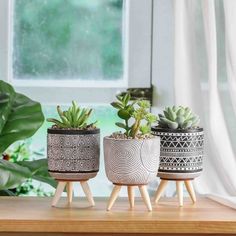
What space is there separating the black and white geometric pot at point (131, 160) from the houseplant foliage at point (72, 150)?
3 centimetres

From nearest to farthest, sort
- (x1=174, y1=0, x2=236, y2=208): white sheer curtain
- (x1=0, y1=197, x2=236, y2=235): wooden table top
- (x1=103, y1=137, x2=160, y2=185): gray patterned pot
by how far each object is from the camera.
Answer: (x1=0, y1=197, x2=236, y2=235): wooden table top → (x1=103, y1=137, x2=160, y2=185): gray patterned pot → (x1=174, y1=0, x2=236, y2=208): white sheer curtain

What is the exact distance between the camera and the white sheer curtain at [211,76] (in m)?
1.77

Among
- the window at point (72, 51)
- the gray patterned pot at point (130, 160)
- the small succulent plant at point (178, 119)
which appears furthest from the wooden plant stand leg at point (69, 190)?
the window at point (72, 51)

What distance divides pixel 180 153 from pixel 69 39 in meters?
1.00

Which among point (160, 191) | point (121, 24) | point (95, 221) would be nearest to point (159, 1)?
point (121, 24)

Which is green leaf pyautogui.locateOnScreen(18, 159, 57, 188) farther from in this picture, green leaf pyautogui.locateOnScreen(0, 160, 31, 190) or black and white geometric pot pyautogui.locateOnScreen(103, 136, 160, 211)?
black and white geometric pot pyautogui.locateOnScreen(103, 136, 160, 211)

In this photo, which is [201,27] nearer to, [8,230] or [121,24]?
[121,24]

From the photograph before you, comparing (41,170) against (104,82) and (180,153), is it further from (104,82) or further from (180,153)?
(104,82)

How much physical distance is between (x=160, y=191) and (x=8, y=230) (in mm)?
370

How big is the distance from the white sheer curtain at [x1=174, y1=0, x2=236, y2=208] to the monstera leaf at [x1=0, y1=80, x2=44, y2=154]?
51cm

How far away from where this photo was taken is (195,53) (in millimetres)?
1865

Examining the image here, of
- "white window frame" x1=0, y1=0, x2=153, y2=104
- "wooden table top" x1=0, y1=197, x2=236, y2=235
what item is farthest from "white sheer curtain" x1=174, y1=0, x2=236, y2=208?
"wooden table top" x1=0, y1=197, x2=236, y2=235

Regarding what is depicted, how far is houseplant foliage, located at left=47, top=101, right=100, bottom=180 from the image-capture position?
1223 millimetres

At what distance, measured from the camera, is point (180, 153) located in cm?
127
